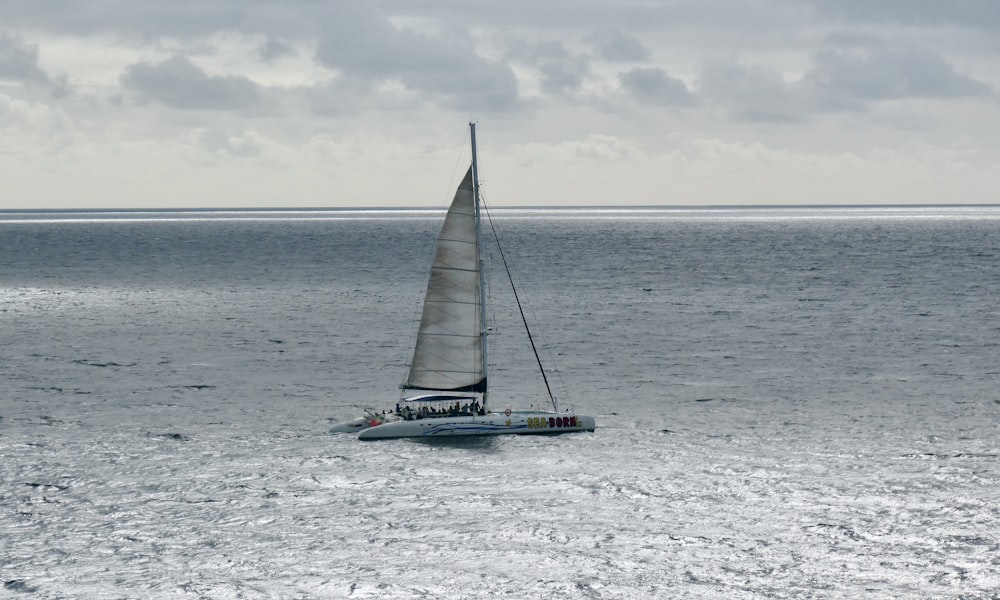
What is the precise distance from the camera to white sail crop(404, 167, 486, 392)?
5334 centimetres

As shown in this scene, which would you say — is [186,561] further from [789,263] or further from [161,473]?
[789,263]

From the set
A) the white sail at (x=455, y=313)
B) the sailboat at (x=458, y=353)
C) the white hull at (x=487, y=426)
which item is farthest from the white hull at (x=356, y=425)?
the white sail at (x=455, y=313)

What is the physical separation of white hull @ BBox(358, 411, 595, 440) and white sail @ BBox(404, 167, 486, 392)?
99.4 inches

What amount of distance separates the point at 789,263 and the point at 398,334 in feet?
372

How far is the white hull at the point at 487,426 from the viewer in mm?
52594

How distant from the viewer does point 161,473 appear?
150 ft

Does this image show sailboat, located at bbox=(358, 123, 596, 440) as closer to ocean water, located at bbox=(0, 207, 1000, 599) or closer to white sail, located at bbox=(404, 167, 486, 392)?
white sail, located at bbox=(404, 167, 486, 392)

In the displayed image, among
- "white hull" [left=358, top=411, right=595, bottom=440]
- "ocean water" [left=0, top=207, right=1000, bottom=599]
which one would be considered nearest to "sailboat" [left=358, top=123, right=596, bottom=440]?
"white hull" [left=358, top=411, right=595, bottom=440]

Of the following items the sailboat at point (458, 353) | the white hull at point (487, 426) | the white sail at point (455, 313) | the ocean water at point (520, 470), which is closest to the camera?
the ocean water at point (520, 470)

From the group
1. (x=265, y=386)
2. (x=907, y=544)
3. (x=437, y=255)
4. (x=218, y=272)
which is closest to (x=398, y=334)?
A: (x=265, y=386)

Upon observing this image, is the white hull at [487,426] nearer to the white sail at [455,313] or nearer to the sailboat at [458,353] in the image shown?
the sailboat at [458,353]

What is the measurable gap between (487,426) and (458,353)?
4.25 metres

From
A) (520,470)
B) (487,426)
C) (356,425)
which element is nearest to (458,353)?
(487,426)

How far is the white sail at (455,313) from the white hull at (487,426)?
253 cm
